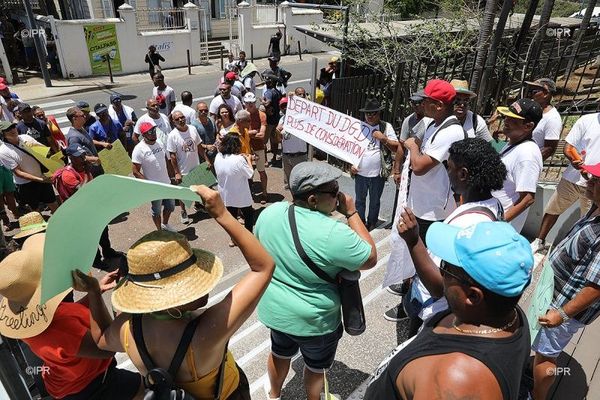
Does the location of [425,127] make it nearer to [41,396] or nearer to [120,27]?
[41,396]

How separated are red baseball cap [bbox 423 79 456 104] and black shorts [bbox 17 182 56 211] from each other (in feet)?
17.4

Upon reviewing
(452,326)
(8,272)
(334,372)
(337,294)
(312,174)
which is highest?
(312,174)

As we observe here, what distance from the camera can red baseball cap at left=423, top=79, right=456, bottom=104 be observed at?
3.40 m

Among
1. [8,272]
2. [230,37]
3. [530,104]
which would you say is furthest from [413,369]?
[230,37]

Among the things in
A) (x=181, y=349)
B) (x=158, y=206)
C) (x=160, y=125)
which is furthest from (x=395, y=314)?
(x=160, y=125)

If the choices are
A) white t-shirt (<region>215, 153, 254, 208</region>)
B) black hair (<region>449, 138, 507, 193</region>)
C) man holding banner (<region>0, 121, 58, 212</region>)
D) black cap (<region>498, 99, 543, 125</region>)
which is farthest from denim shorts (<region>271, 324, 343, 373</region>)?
man holding banner (<region>0, 121, 58, 212</region>)

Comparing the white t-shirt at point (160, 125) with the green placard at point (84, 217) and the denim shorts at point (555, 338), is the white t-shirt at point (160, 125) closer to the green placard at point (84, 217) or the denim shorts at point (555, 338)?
the green placard at point (84, 217)

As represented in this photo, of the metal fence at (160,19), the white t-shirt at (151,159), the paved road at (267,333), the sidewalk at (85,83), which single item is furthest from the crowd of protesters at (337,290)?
the metal fence at (160,19)

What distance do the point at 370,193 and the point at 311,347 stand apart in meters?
3.06

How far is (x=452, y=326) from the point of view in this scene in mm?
1528

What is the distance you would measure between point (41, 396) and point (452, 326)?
2224 millimetres

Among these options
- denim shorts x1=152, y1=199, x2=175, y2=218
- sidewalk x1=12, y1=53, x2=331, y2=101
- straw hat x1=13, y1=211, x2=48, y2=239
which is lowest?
sidewalk x1=12, y1=53, x2=331, y2=101

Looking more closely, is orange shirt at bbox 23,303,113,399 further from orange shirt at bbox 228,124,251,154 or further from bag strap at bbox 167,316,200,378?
orange shirt at bbox 228,124,251,154

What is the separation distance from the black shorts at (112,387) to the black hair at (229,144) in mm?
3269
